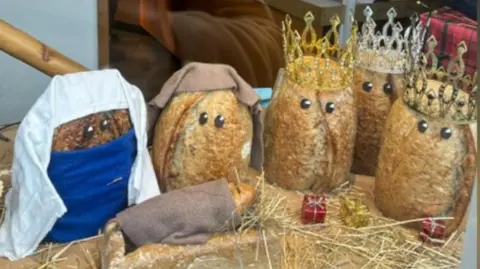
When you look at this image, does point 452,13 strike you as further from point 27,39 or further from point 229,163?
point 27,39

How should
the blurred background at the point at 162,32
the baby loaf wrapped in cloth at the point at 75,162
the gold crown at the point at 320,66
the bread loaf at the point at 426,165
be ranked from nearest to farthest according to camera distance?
the baby loaf wrapped in cloth at the point at 75,162 → the bread loaf at the point at 426,165 → the gold crown at the point at 320,66 → the blurred background at the point at 162,32

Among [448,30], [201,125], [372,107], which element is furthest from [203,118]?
[448,30]

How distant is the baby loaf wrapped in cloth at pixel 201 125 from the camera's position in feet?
3.77

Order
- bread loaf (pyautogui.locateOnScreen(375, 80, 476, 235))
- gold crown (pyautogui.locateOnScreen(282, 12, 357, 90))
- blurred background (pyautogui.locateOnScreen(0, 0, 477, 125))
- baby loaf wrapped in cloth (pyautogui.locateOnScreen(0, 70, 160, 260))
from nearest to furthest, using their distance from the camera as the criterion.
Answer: baby loaf wrapped in cloth (pyautogui.locateOnScreen(0, 70, 160, 260)) → bread loaf (pyautogui.locateOnScreen(375, 80, 476, 235)) → gold crown (pyautogui.locateOnScreen(282, 12, 357, 90)) → blurred background (pyautogui.locateOnScreen(0, 0, 477, 125))

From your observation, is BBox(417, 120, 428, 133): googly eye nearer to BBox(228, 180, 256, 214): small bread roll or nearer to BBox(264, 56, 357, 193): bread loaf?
BBox(264, 56, 357, 193): bread loaf

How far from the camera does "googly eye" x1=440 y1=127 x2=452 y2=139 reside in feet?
3.66

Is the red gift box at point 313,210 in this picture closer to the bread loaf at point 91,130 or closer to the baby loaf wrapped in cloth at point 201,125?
the baby loaf wrapped in cloth at point 201,125

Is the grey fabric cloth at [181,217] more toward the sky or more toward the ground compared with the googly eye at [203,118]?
more toward the ground

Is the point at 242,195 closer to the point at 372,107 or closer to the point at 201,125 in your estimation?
the point at 201,125

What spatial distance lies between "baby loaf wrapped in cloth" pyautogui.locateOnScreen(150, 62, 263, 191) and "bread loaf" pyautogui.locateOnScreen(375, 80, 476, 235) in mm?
259

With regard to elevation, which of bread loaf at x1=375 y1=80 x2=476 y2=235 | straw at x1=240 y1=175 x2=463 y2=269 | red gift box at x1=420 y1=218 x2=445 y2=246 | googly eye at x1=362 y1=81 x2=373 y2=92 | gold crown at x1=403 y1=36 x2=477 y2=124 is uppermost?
gold crown at x1=403 y1=36 x2=477 y2=124

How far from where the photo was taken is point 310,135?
4.01ft

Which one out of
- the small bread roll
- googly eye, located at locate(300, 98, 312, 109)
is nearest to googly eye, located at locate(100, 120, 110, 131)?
the small bread roll

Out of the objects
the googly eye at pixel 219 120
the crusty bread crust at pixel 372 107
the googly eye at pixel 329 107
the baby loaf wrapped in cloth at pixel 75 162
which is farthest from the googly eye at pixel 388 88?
the baby loaf wrapped in cloth at pixel 75 162
